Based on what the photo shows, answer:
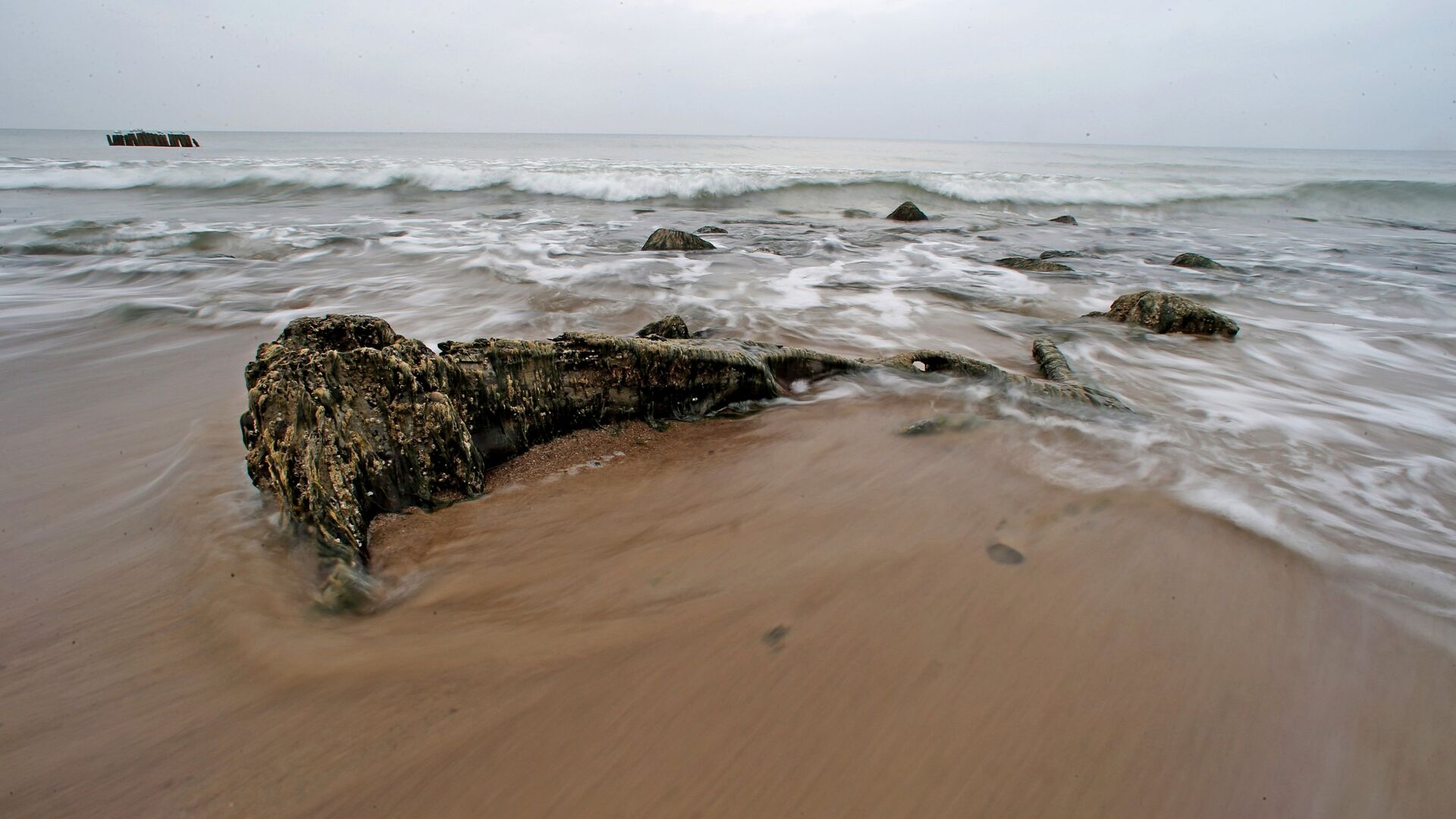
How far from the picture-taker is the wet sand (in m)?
1.28

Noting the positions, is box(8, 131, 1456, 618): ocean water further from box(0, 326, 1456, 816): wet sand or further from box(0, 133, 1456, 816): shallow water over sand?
box(0, 326, 1456, 816): wet sand

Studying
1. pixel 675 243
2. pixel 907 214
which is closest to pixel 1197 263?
pixel 907 214

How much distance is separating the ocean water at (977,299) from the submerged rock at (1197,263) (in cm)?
22

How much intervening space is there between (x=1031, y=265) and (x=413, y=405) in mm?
7820

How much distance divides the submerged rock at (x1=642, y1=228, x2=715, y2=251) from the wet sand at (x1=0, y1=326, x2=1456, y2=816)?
6695mm

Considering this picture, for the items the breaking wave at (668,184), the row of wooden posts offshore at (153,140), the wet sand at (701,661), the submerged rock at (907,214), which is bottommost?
the wet sand at (701,661)

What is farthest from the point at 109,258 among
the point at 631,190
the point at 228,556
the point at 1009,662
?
the point at 631,190

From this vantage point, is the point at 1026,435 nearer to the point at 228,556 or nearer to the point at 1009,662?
the point at 1009,662

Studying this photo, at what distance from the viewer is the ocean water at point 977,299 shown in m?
2.68

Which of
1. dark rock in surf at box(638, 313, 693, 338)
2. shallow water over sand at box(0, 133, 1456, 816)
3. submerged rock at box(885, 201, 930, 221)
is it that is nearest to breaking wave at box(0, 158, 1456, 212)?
submerged rock at box(885, 201, 930, 221)


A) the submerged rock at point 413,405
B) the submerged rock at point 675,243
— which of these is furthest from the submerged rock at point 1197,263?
the submerged rock at point 413,405

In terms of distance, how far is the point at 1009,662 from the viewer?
5.29ft

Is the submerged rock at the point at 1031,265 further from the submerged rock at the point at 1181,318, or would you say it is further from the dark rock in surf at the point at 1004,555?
the dark rock in surf at the point at 1004,555

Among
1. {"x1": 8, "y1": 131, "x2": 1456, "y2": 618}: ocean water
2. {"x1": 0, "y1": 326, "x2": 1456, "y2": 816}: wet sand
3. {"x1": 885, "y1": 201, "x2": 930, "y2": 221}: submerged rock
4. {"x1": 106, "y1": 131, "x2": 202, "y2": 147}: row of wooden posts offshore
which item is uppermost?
{"x1": 106, "y1": 131, "x2": 202, "y2": 147}: row of wooden posts offshore
